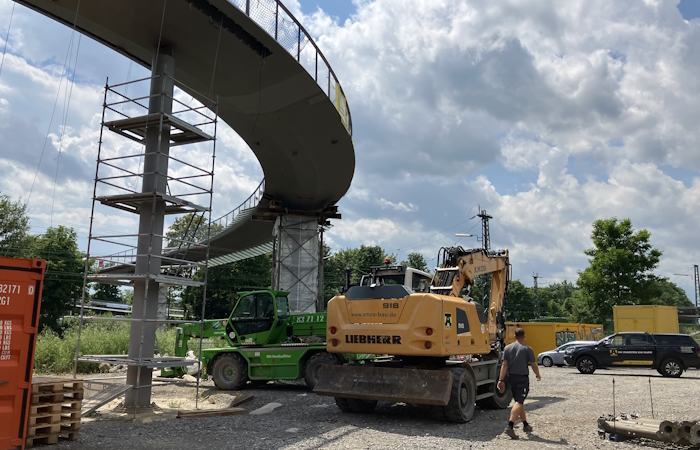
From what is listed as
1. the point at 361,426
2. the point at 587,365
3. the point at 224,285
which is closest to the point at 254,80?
the point at 361,426

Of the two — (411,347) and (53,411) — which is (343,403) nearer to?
(411,347)

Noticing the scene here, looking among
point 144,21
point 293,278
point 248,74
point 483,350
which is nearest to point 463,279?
point 483,350

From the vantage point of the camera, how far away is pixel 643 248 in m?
38.7

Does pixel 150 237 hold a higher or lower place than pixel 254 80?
lower

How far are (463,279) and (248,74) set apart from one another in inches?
320

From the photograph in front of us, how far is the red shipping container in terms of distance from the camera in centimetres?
681

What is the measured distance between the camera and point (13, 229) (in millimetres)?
40594

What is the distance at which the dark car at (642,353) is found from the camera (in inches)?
797

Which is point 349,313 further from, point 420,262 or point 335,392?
point 420,262

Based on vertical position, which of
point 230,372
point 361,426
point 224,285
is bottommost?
point 361,426

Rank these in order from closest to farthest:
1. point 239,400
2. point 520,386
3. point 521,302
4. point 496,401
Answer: point 520,386, point 496,401, point 239,400, point 521,302

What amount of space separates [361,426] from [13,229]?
1583 inches

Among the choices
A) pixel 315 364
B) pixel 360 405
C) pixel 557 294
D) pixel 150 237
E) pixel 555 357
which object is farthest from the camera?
pixel 557 294

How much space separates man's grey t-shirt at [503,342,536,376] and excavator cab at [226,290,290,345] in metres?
8.11
